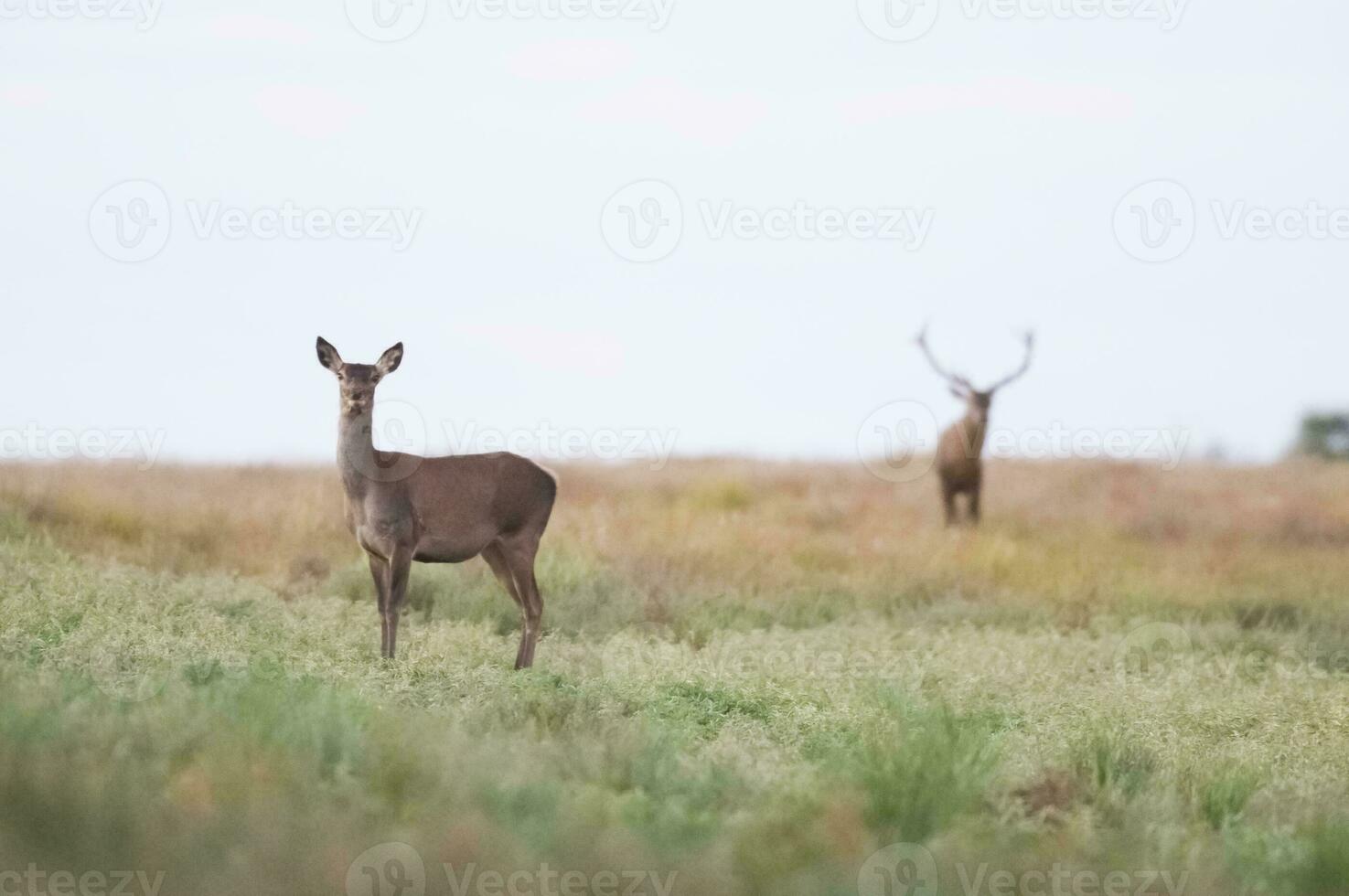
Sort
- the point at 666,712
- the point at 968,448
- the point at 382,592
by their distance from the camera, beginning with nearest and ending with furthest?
the point at 666,712, the point at 382,592, the point at 968,448

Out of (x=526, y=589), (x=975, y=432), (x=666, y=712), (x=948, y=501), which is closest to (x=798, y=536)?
(x=948, y=501)

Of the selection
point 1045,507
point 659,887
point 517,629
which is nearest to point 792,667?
point 517,629

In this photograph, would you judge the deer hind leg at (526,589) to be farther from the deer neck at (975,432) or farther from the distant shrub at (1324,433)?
the distant shrub at (1324,433)

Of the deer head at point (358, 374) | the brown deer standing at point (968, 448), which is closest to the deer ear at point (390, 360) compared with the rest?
the deer head at point (358, 374)

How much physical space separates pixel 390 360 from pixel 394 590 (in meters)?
1.43

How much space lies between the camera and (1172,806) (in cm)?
698

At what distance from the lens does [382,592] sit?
392 inches

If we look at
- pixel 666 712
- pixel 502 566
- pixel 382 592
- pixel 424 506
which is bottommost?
pixel 666 712

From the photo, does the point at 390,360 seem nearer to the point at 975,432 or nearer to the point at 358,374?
the point at 358,374

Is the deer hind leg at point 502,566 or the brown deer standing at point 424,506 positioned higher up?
the brown deer standing at point 424,506

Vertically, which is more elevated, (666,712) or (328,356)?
(328,356)

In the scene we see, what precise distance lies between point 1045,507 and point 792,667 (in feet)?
45.9

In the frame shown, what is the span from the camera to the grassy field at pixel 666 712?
17.9 ft

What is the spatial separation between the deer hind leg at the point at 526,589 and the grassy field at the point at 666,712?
0.36m
